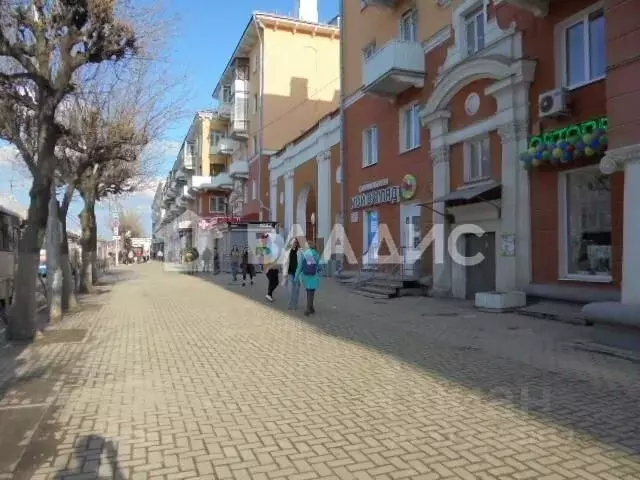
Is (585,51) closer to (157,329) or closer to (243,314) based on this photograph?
(243,314)

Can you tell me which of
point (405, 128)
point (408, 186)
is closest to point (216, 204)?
point (405, 128)

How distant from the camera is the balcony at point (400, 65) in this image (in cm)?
1638

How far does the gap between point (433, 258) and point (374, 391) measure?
10.6 metres

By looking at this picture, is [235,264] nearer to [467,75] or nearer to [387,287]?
[387,287]

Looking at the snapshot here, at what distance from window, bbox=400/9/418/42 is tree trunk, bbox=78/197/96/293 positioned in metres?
12.0

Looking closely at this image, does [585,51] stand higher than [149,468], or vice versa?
[585,51]

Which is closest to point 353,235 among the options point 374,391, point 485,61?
point 485,61

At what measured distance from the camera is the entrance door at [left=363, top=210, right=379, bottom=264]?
65.2 feet

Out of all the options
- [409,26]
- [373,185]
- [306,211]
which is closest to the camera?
[409,26]

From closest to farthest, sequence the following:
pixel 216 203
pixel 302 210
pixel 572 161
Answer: pixel 572 161 < pixel 302 210 < pixel 216 203

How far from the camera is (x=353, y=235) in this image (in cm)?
2166

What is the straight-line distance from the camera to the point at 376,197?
19.6 metres

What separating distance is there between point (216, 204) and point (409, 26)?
36.7m

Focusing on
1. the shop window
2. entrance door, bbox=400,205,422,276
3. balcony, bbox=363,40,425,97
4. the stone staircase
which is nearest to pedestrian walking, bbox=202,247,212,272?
the stone staircase
